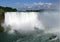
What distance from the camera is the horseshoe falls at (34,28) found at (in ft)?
11.9

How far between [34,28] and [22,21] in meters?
0.32

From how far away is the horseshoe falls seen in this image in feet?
11.9

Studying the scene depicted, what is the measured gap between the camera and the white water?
374 cm

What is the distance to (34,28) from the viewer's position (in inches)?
147

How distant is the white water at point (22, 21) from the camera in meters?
3.74

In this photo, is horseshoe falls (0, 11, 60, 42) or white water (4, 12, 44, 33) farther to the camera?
white water (4, 12, 44, 33)

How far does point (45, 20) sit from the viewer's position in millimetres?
3689

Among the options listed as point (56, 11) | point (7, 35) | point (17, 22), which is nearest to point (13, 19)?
point (17, 22)

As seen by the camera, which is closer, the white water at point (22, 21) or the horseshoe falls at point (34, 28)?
the horseshoe falls at point (34, 28)

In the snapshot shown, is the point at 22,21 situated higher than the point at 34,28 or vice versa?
the point at 22,21

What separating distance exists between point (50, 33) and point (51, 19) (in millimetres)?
304

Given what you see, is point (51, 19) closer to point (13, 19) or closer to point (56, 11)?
point (56, 11)

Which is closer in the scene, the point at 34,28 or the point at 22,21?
the point at 34,28

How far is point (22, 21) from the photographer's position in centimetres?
384
